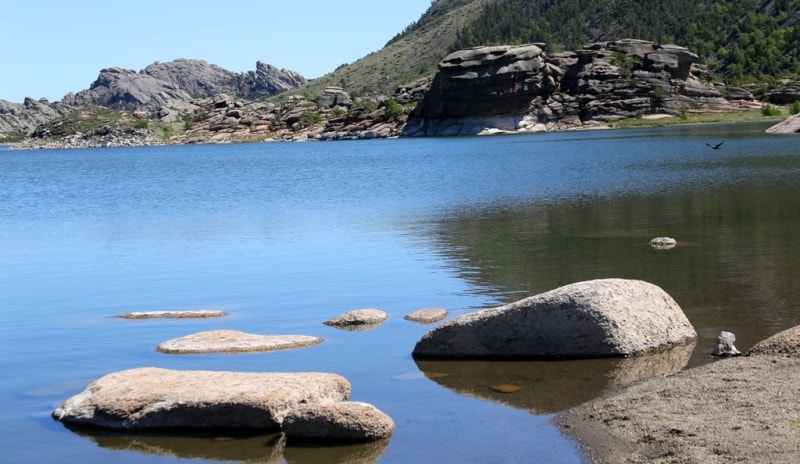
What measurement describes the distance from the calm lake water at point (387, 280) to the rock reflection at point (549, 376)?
0.06 m

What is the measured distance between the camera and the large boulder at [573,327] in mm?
16391

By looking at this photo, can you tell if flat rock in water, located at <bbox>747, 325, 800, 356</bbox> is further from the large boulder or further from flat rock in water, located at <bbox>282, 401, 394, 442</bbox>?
flat rock in water, located at <bbox>282, 401, 394, 442</bbox>

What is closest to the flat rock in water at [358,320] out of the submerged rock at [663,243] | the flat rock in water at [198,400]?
the flat rock in water at [198,400]

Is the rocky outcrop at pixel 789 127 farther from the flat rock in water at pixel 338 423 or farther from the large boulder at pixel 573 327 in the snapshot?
the flat rock in water at pixel 338 423

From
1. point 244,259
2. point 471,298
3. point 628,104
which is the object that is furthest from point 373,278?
point 628,104

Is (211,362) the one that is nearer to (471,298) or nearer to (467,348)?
(467,348)

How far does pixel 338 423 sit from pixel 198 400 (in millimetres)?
2184

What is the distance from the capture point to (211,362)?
17.5 metres

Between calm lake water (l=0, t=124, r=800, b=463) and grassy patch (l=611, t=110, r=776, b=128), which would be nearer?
calm lake water (l=0, t=124, r=800, b=463)

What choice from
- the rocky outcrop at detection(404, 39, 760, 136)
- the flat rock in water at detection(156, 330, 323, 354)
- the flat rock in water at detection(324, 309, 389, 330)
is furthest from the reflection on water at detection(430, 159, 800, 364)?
the rocky outcrop at detection(404, 39, 760, 136)

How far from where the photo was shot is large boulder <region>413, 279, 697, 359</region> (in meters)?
16.4

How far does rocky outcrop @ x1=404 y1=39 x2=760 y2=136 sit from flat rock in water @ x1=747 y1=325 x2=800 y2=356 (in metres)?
172

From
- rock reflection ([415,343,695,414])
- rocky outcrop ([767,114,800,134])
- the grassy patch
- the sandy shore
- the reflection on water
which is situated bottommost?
the grassy patch

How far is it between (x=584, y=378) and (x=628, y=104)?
176594mm
